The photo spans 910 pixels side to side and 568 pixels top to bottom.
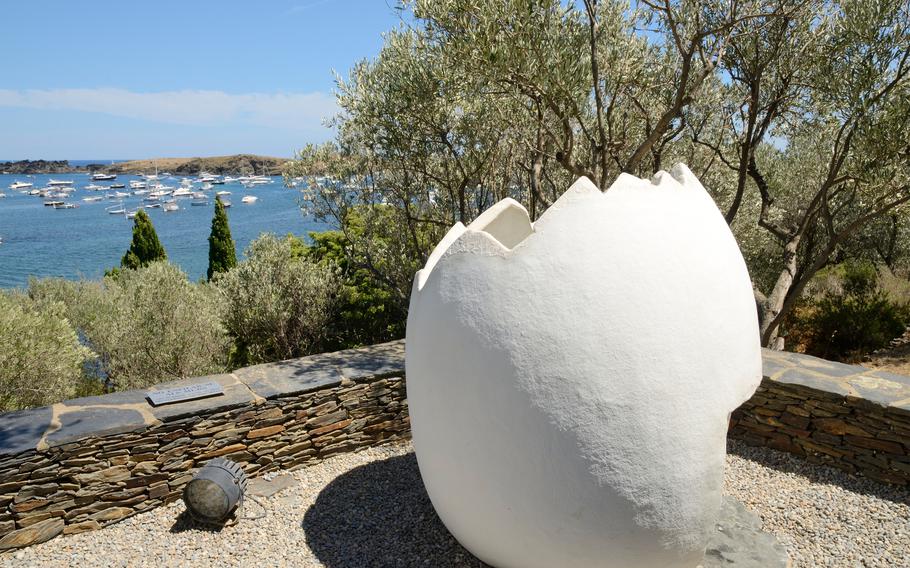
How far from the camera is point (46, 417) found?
511 centimetres

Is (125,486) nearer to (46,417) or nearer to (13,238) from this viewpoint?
(46,417)

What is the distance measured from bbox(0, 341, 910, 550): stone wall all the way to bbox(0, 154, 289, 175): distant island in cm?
8915

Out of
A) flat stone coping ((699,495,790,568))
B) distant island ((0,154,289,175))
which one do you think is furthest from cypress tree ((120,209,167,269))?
distant island ((0,154,289,175))

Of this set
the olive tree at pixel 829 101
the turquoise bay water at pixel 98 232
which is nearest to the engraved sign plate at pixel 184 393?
the olive tree at pixel 829 101

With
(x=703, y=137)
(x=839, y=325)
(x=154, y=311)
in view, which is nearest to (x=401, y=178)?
(x=154, y=311)

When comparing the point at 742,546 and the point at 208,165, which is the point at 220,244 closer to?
the point at 742,546

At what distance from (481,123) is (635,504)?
6.41 meters

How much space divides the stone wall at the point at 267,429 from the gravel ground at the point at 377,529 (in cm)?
23

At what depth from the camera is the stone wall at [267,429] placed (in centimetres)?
482

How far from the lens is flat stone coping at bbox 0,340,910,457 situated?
193 inches

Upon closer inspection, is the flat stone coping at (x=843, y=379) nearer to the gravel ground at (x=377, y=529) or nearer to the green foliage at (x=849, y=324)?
the gravel ground at (x=377, y=529)

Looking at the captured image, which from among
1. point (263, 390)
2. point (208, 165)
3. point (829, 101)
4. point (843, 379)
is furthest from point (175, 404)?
point (208, 165)

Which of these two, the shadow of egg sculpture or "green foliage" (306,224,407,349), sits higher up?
the shadow of egg sculpture

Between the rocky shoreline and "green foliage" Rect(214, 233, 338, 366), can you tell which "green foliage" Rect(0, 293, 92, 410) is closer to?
"green foliage" Rect(214, 233, 338, 366)
